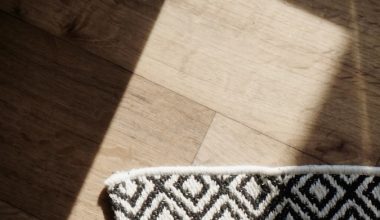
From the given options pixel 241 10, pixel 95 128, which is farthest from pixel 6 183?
pixel 241 10

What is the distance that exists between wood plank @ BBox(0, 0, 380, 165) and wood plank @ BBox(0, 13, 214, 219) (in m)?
0.04

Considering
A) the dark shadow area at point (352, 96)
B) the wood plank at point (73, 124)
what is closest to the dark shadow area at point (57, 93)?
the wood plank at point (73, 124)

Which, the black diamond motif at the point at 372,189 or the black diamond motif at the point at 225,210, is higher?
the black diamond motif at the point at 372,189

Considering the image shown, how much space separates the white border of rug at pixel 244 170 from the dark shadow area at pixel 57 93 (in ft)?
0.24

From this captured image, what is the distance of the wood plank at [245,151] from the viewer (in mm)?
850

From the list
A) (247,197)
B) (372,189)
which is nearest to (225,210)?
(247,197)

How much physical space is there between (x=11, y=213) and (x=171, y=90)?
38 centimetres

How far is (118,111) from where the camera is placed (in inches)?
34.0

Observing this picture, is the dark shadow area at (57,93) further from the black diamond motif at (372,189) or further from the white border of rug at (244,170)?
the black diamond motif at (372,189)

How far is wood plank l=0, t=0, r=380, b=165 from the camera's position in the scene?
86 centimetres

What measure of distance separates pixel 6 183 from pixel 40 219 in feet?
0.31

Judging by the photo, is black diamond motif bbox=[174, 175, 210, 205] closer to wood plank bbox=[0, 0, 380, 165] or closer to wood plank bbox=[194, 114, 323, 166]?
wood plank bbox=[194, 114, 323, 166]

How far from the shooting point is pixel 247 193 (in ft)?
2.74

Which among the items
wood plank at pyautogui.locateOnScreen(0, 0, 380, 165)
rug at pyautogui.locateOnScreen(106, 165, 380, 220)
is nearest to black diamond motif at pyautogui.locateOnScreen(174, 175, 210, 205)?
rug at pyautogui.locateOnScreen(106, 165, 380, 220)
